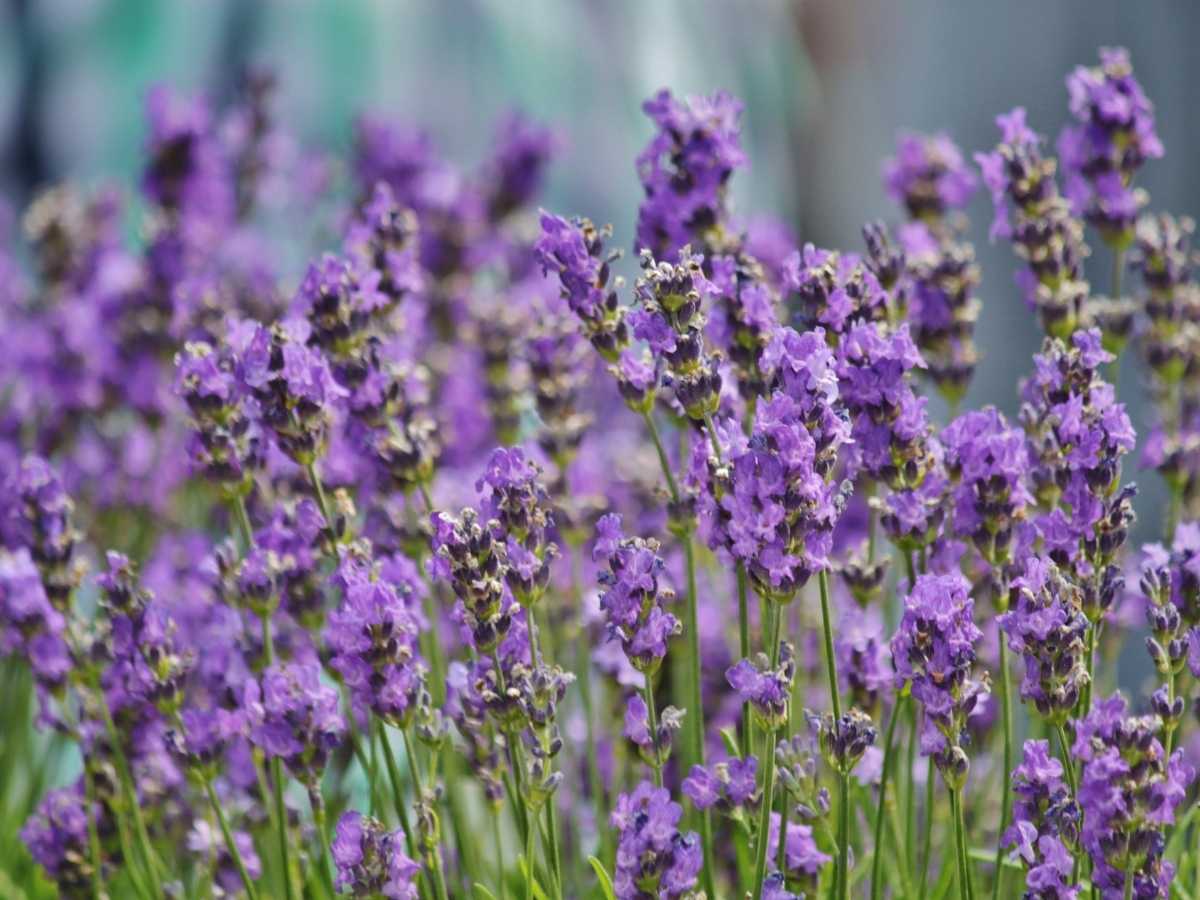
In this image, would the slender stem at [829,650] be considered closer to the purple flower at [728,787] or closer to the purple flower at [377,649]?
the purple flower at [728,787]

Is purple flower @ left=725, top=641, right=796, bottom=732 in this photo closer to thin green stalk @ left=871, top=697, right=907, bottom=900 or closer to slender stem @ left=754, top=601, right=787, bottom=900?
slender stem @ left=754, top=601, right=787, bottom=900

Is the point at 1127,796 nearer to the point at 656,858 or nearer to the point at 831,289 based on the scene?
the point at 656,858

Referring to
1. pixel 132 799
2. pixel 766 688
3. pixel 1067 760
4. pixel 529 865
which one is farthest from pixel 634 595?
A: pixel 132 799

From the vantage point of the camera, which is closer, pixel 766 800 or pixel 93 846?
pixel 766 800

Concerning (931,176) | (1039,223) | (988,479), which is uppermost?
(931,176)

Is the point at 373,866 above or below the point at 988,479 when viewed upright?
below

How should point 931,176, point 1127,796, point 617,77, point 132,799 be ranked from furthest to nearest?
point 617,77, point 931,176, point 132,799, point 1127,796

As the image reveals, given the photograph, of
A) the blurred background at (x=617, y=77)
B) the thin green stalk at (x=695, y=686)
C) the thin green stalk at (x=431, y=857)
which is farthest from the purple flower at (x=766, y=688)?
the blurred background at (x=617, y=77)

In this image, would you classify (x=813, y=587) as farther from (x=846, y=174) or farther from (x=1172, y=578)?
(x=846, y=174)
